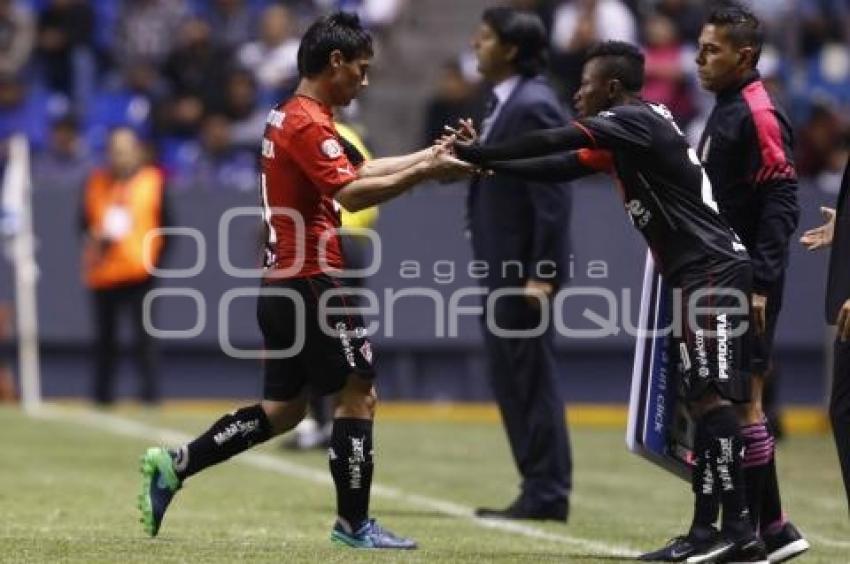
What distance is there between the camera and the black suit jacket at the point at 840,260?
8219 mm

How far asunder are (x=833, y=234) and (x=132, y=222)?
38.5 feet

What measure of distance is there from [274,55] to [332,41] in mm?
12692

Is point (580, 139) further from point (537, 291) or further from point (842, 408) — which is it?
point (537, 291)

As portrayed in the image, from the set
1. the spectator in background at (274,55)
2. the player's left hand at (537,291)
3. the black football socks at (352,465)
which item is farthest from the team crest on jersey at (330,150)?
the spectator in background at (274,55)

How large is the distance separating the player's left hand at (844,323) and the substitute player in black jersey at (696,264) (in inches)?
22.7

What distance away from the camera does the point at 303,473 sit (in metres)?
13.7

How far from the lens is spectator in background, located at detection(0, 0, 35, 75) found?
21969 millimetres

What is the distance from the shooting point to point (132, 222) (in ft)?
63.5

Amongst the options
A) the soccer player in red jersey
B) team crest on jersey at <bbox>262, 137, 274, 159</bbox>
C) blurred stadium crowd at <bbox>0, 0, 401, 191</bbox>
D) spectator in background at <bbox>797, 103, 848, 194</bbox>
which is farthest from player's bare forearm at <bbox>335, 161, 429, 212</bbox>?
blurred stadium crowd at <bbox>0, 0, 401, 191</bbox>

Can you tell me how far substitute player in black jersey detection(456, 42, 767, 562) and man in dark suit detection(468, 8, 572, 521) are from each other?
2185 mm

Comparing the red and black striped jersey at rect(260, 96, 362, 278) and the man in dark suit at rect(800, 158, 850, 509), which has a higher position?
the red and black striped jersey at rect(260, 96, 362, 278)

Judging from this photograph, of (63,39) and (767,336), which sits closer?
(767,336)

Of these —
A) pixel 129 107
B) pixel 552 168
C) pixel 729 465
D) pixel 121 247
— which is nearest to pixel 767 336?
pixel 729 465

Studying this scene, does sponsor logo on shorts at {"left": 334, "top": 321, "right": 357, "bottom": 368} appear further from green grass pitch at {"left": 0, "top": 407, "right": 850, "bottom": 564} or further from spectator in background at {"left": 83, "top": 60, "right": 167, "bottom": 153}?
spectator in background at {"left": 83, "top": 60, "right": 167, "bottom": 153}
